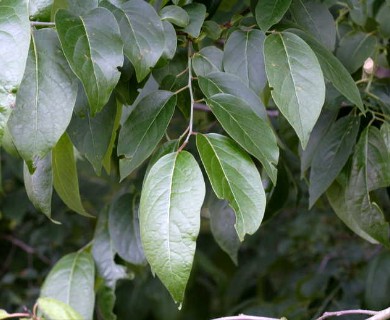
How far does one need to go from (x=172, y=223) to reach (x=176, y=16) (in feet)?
1.05

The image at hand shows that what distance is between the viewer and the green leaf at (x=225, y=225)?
1.18 metres

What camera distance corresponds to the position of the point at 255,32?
979mm

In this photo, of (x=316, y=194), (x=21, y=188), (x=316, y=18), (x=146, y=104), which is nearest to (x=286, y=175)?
(x=316, y=194)

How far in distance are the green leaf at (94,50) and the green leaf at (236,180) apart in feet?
0.43

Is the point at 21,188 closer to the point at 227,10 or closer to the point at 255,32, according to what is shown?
the point at 227,10

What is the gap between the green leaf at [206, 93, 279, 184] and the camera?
0.82 meters

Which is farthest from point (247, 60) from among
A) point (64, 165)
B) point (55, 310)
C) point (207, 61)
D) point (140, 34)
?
point (55, 310)

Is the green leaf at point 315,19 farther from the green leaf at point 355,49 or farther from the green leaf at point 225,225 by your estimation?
the green leaf at point 225,225

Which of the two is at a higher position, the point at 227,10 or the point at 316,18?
the point at 316,18

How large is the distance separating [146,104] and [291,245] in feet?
5.69

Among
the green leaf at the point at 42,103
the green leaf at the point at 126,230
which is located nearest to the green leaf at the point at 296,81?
the green leaf at the point at 42,103

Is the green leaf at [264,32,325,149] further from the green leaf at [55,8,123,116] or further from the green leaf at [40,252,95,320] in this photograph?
the green leaf at [40,252,95,320]

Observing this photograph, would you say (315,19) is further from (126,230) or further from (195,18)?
(126,230)

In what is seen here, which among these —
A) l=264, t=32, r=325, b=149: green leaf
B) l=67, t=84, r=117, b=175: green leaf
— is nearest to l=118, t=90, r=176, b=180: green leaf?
l=67, t=84, r=117, b=175: green leaf
